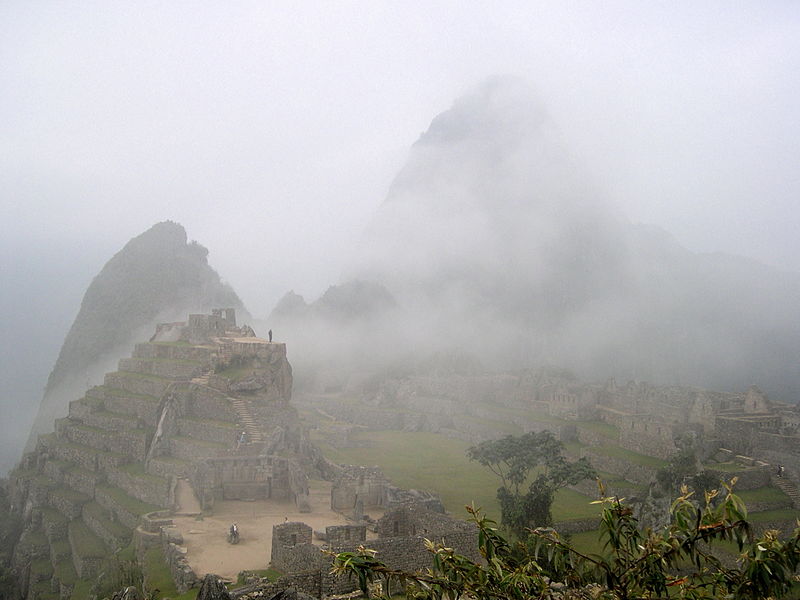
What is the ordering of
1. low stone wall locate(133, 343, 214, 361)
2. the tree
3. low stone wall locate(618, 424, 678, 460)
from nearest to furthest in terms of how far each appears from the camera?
the tree
low stone wall locate(618, 424, 678, 460)
low stone wall locate(133, 343, 214, 361)

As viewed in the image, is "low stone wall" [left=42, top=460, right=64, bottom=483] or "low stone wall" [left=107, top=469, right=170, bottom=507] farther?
"low stone wall" [left=42, top=460, right=64, bottom=483]

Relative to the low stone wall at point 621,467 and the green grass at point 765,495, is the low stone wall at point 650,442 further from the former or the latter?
the green grass at point 765,495

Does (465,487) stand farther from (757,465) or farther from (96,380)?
(96,380)

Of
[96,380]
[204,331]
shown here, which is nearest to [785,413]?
[204,331]

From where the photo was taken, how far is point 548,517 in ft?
63.5

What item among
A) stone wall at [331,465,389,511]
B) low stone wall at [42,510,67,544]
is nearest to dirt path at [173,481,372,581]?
stone wall at [331,465,389,511]

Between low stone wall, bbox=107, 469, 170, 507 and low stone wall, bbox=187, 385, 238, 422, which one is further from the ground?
low stone wall, bbox=187, 385, 238, 422

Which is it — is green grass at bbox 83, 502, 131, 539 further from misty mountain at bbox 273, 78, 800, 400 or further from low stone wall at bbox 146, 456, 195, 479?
misty mountain at bbox 273, 78, 800, 400

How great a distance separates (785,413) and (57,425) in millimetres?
34193

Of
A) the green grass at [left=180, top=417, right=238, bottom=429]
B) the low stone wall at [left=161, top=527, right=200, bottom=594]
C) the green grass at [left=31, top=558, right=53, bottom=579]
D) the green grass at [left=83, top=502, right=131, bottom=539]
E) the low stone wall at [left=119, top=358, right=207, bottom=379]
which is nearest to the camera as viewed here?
the low stone wall at [left=161, top=527, right=200, bottom=594]

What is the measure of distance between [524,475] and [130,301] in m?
53.8

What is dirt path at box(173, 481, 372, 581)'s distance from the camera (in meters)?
15.1

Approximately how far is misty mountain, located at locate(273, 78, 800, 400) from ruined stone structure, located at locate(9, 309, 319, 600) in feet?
108

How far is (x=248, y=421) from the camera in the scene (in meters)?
24.9
